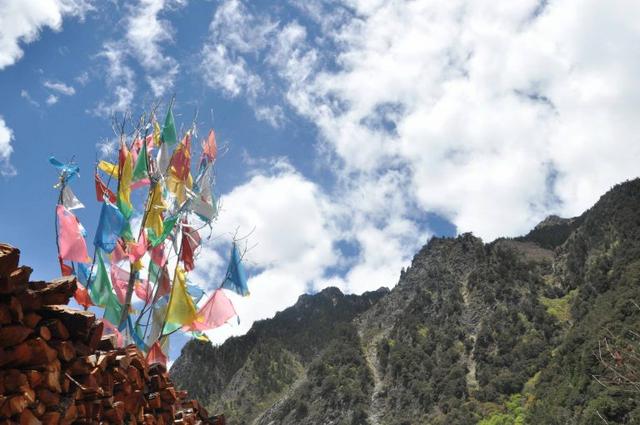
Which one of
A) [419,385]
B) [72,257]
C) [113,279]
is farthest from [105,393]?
[419,385]

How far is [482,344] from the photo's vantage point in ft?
128

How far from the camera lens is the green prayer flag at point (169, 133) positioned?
882 cm

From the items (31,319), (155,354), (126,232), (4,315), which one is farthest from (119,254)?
(4,315)

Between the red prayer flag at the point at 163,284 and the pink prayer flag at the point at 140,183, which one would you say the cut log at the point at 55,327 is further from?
the pink prayer flag at the point at 140,183

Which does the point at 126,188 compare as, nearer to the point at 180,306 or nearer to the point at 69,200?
the point at 69,200

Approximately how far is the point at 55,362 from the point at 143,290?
464 cm

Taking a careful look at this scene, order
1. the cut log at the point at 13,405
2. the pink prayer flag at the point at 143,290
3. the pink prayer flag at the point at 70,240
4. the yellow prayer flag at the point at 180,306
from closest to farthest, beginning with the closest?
the cut log at the point at 13,405
the pink prayer flag at the point at 70,240
the yellow prayer flag at the point at 180,306
the pink prayer flag at the point at 143,290

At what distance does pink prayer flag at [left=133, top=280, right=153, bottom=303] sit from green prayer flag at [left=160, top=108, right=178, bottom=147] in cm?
221

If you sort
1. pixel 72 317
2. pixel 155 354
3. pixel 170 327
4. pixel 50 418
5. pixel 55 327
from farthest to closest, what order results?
pixel 170 327
pixel 155 354
pixel 72 317
pixel 55 327
pixel 50 418

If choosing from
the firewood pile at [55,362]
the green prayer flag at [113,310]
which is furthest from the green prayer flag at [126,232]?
the firewood pile at [55,362]

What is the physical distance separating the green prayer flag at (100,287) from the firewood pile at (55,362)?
3053 mm

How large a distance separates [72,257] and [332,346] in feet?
148

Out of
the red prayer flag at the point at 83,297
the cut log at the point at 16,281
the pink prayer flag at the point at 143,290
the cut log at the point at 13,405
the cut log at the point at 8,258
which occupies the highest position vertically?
the pink prayer flag at the point at 143,290

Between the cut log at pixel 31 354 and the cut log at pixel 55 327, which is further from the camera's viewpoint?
the cut log at pixel 55 327
